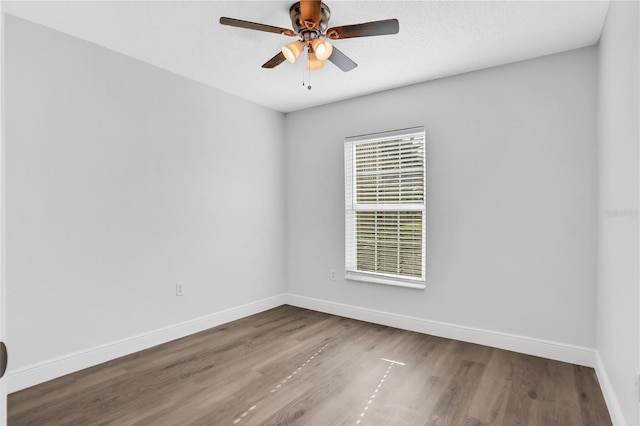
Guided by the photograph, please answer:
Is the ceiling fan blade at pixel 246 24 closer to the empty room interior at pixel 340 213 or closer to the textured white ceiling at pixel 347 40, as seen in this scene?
the empty room interior at pixel 340 213

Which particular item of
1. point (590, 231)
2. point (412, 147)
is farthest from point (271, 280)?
point (590, 231)

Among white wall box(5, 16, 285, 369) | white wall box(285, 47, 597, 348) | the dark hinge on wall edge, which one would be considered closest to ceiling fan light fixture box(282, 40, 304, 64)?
white wall box(5, 16, 285, 369)

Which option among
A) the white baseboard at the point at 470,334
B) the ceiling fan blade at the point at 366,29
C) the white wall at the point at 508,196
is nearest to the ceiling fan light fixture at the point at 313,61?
the ceiling fan blade at the point at 366,29

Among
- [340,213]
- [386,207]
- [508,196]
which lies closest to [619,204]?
[508,196]

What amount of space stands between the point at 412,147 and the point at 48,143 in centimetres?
323

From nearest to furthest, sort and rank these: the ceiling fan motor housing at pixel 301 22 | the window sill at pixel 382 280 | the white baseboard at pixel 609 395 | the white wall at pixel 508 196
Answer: the white baseboard at pixel 609 395
the ceiling fan motor housing at pixel 301 22
the white wall at pixel 508 196
the window sill at pixel 382 280

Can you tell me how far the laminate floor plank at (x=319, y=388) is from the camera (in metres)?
2.06

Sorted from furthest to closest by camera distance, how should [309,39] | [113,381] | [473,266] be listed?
1. [473,266]
2. [113,381]
3. [309,39]

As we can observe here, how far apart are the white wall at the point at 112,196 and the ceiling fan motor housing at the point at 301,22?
167 cm

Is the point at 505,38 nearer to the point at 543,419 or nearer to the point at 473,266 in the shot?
the point at 473,266

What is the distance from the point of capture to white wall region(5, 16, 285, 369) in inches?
94.3

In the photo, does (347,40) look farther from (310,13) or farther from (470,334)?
(470,334)

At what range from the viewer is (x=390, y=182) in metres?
3.81

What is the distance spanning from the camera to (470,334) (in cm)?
322
